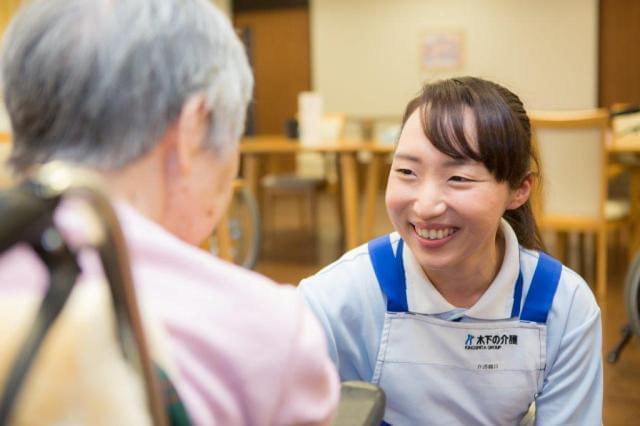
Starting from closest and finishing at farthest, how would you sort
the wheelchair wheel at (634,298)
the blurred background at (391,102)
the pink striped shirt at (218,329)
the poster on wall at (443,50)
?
the pink striped shirt at (218,329)
the wheelchair wheel at (634,298)
the blurred background at (391,102)
the poster on wall at (443,50)

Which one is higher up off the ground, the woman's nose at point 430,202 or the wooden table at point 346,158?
the woman's nose at point 430,202

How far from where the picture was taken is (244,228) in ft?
15.1

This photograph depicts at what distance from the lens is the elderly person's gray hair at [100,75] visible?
0.66 meters

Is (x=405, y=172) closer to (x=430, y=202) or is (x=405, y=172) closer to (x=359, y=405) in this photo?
(x=430, y=202)

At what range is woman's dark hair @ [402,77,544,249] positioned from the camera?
130 centimetres

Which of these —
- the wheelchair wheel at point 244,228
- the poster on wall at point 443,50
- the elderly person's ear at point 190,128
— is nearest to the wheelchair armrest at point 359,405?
the elderly person's ear at point 190,128

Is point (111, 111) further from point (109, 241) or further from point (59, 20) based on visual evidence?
point (109, 241)

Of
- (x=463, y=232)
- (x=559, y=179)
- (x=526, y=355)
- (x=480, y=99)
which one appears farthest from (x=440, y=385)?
(x=559, y=179)

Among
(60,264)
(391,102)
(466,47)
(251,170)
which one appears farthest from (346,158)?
(60,264)

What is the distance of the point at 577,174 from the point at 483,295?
2981 mm

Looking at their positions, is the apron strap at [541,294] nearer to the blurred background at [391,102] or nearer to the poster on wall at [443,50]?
the blurred background at [391,102]

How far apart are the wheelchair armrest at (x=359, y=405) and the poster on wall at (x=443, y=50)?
26.9ft

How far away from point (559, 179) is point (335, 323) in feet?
10.1

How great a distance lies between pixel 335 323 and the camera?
4.54 feet
